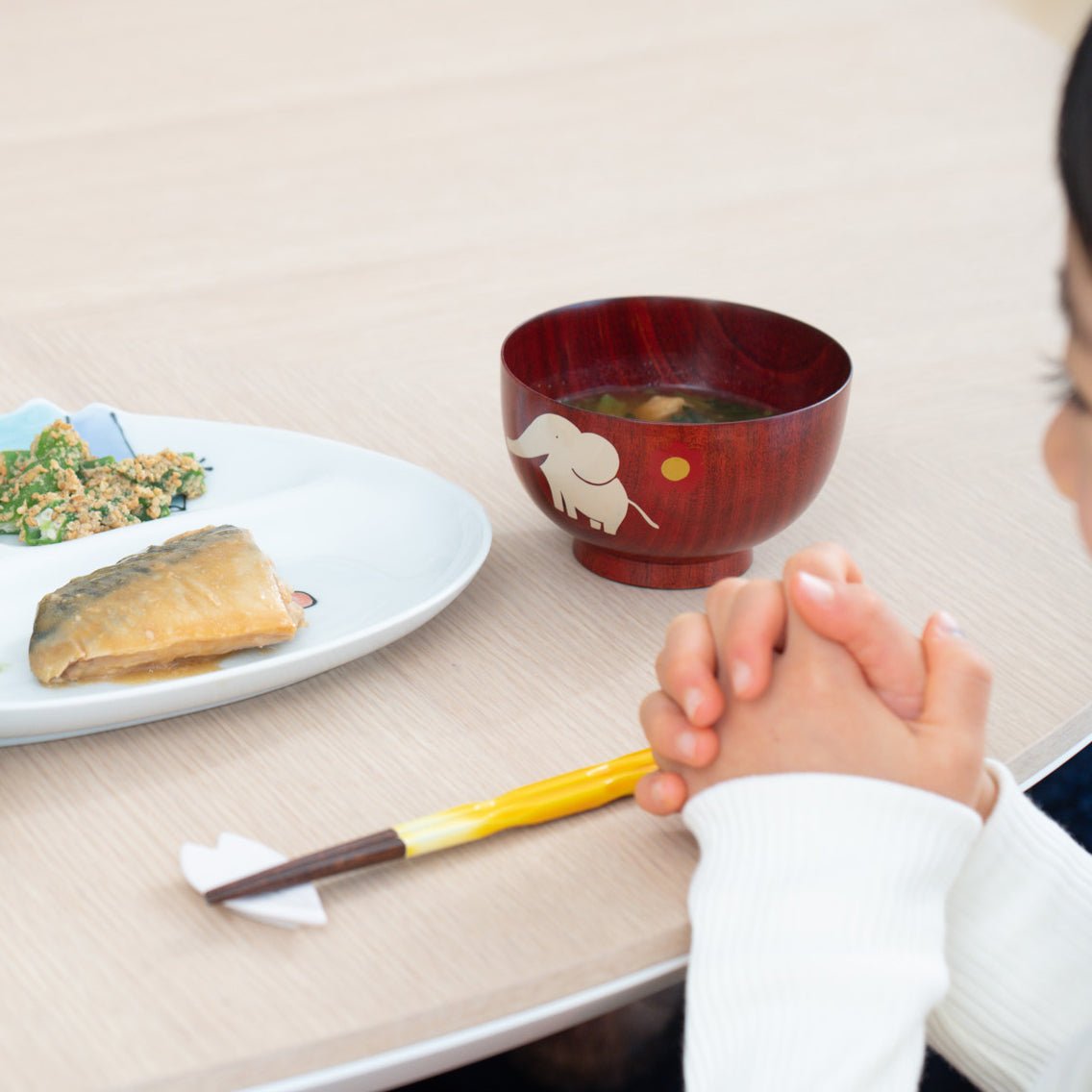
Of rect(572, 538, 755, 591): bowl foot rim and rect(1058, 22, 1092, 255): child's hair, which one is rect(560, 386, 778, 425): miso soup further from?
rect(1058, 22, 1092, 255): child's hair

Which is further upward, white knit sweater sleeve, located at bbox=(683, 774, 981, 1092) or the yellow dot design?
the yellow dot design

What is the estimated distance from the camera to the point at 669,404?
3.13ft

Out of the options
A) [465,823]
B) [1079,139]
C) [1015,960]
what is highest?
[1079,139]

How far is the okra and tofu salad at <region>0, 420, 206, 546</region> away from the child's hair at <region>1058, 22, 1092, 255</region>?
0.60 m

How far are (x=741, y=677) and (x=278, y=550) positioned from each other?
0.35 meters

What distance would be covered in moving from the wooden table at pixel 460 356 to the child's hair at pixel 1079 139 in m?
0.16

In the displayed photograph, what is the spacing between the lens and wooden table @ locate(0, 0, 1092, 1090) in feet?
2.14

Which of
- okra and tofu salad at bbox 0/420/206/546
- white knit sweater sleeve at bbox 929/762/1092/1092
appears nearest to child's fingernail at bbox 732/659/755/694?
white knit sweater sleeve at bbox 929/762/1092/1092

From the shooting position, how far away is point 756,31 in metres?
1.94

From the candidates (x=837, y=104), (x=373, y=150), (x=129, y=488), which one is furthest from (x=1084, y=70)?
(x=837, y=104)

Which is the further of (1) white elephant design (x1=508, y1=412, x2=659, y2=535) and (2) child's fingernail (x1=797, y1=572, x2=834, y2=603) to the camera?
(1) white elephant design (x1=508, y1=412, x2=659, y2=535)

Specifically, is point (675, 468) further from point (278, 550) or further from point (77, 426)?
point (77, 426)

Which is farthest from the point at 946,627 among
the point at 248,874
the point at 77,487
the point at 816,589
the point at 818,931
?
the point at 77,487

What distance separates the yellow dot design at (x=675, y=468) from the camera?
857 millimetres
